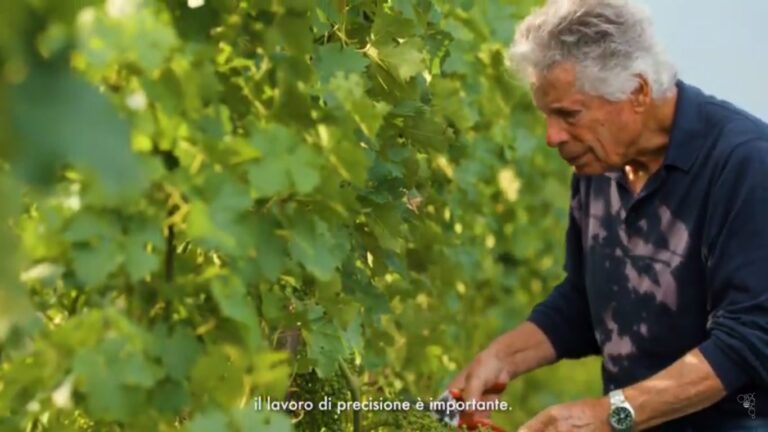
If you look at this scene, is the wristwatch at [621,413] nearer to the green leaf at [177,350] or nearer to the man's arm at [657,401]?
the man's arm at [657,401]

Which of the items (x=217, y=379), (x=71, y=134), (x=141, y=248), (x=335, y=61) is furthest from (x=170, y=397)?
(x=71, y=134)

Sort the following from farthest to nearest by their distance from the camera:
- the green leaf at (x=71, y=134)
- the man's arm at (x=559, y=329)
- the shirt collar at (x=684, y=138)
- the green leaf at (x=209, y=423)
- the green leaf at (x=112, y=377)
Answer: the man's arm at (x=559, y=329)
the shirt collar at (x=684, y=138)
the green leaf at (x=112, y=377)
the green leaf at (x=209, y=423)
the green leaf at (x=71, y=134)

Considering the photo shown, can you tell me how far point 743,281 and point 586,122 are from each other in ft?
1.40

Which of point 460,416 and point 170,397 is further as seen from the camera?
point 460,416

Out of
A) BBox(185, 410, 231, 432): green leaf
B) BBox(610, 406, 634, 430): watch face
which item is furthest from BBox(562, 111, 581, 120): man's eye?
BBox(185, 410, 231, 432): green leaf

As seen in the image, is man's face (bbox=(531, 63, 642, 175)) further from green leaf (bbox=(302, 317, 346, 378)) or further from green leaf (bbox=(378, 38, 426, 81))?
green leaf (bbox=(302, 317, 346, 378))

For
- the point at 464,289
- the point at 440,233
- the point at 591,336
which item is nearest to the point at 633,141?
the point at 591,336

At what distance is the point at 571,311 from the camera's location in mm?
3094

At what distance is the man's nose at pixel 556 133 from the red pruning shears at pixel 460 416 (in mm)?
550

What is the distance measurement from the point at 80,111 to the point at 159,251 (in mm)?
1615

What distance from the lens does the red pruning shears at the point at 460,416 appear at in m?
2.79

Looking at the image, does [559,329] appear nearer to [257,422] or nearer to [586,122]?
[586,122]

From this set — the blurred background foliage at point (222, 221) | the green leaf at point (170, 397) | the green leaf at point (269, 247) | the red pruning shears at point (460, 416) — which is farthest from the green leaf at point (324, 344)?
the green leaf at point (170, 397)

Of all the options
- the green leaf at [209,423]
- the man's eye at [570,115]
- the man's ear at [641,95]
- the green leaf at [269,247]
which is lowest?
the green leaf at [209,423]
